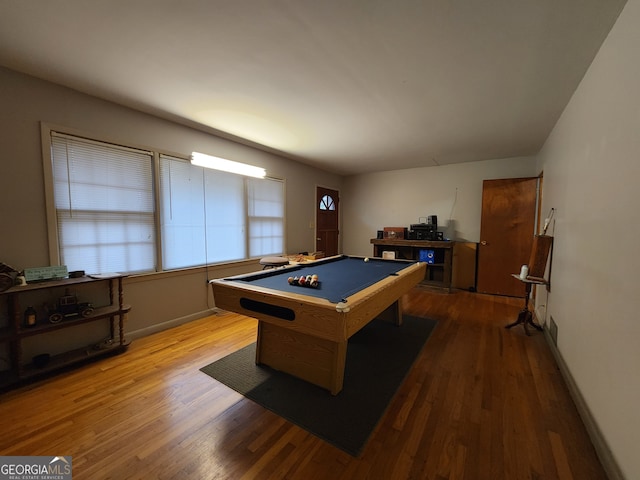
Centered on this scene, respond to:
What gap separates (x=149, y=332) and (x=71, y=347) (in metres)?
0.64

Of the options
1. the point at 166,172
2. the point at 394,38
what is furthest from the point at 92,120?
the point at 394,38

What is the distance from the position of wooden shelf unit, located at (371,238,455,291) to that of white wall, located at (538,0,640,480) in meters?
2.42

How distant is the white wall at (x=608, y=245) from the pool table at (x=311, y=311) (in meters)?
1.24

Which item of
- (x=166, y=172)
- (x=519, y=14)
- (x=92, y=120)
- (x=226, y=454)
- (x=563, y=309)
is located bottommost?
(x=226, y=454)

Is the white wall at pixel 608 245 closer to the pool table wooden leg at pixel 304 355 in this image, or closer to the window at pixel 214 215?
the pool table wooden leg at pixel 304 355

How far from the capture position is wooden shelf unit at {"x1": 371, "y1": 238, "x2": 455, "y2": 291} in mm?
4707

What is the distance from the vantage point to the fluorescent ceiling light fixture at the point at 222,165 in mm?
3137

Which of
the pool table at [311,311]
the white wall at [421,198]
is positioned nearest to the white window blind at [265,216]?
the pool table at [311,311]

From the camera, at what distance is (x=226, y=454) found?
139 centimetres

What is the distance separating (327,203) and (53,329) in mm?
4775

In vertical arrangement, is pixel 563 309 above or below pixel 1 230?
below

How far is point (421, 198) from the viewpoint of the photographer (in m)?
5.40

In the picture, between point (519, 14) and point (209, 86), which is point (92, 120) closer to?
point (209, 86)

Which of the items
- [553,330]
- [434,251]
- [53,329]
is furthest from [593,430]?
[53,329]
